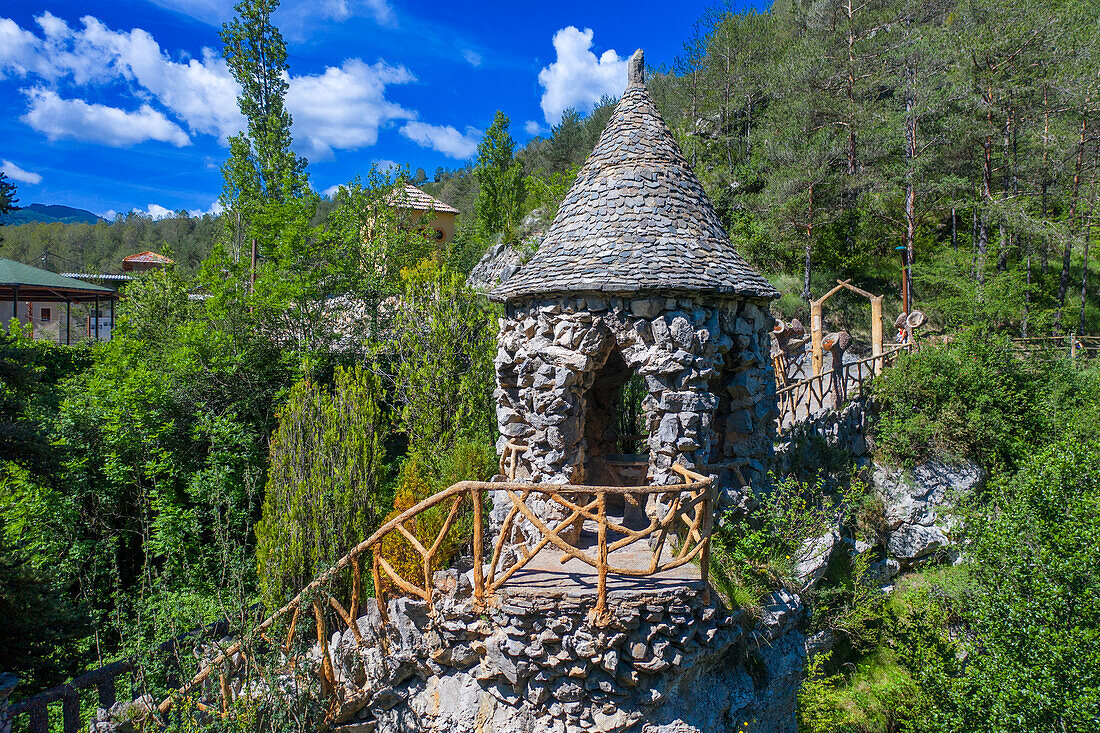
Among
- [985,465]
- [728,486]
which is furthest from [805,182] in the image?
[728,486]

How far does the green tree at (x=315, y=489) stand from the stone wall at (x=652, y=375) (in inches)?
111

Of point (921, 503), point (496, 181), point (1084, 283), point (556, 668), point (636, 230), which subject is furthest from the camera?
point (496, 181)

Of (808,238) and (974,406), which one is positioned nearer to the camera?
(974,406)

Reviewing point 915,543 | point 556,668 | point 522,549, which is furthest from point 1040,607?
point 522,549

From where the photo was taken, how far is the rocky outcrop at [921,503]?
11.8 metres

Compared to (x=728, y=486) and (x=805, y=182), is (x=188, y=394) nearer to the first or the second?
(x=728, y=486)

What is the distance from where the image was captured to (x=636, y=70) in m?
9.29

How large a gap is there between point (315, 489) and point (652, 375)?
19.1 feet

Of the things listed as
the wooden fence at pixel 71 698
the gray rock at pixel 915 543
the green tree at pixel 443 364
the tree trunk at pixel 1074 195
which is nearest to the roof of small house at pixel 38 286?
the green tree at pixel 443 364

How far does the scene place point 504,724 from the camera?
6250mm

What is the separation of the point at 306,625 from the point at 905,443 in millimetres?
12279

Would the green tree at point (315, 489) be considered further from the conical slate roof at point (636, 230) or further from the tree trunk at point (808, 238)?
the tree trunk at point (808, 238)

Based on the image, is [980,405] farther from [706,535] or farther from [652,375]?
[706,535]

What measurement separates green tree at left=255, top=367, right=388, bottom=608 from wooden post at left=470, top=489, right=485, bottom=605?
3.50 metres
